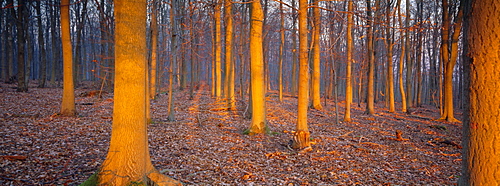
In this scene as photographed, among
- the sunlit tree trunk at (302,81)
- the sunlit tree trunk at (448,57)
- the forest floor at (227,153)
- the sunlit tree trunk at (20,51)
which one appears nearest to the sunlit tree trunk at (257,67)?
the forest floor at (227,153)

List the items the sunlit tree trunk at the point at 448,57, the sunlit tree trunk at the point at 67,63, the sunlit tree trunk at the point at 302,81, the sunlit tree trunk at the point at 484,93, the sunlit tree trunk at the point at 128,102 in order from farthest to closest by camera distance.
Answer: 1. the sunlit tree trunk at the point at 448,57
2. the sunlit tree trunk at the point at 67,63
3. the sunlit tree trunk at the point at 302,81
4. the sunlit tree trunk at the point at 128,102
5. the sunlit tree trunk at the point at 484,93

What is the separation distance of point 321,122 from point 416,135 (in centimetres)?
404

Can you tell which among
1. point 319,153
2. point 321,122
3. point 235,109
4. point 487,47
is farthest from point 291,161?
point 235,109

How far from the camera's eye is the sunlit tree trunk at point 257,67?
31.7 feet

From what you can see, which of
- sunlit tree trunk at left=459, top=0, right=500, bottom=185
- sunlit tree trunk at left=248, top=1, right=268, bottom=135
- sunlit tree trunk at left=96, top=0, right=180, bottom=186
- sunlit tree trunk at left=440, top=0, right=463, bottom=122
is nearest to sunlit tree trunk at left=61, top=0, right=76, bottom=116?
sunlit tree trunk at left=248, top=1, right=268, bottom=135

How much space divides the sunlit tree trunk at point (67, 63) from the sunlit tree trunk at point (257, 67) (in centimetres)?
679

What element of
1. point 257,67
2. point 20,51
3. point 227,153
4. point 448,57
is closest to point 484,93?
point 227,153

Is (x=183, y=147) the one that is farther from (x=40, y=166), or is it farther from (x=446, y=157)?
(x=446, y=157)

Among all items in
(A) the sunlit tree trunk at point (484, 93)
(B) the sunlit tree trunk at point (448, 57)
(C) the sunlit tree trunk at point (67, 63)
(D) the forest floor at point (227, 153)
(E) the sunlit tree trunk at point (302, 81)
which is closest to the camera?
(A) the sunlit tree trunk at point (484, 93)

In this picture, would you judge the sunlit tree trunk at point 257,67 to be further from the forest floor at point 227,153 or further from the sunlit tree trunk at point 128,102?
the sunlit tree trunk at point 128,102

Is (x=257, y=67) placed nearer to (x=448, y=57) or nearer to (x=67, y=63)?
(x=67, y=63)

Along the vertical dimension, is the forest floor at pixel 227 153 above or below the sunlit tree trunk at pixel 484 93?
below

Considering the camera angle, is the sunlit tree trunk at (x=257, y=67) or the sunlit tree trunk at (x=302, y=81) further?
the sunlit tree trunk at (x=257, y=67)

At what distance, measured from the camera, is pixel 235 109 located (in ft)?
51.7
